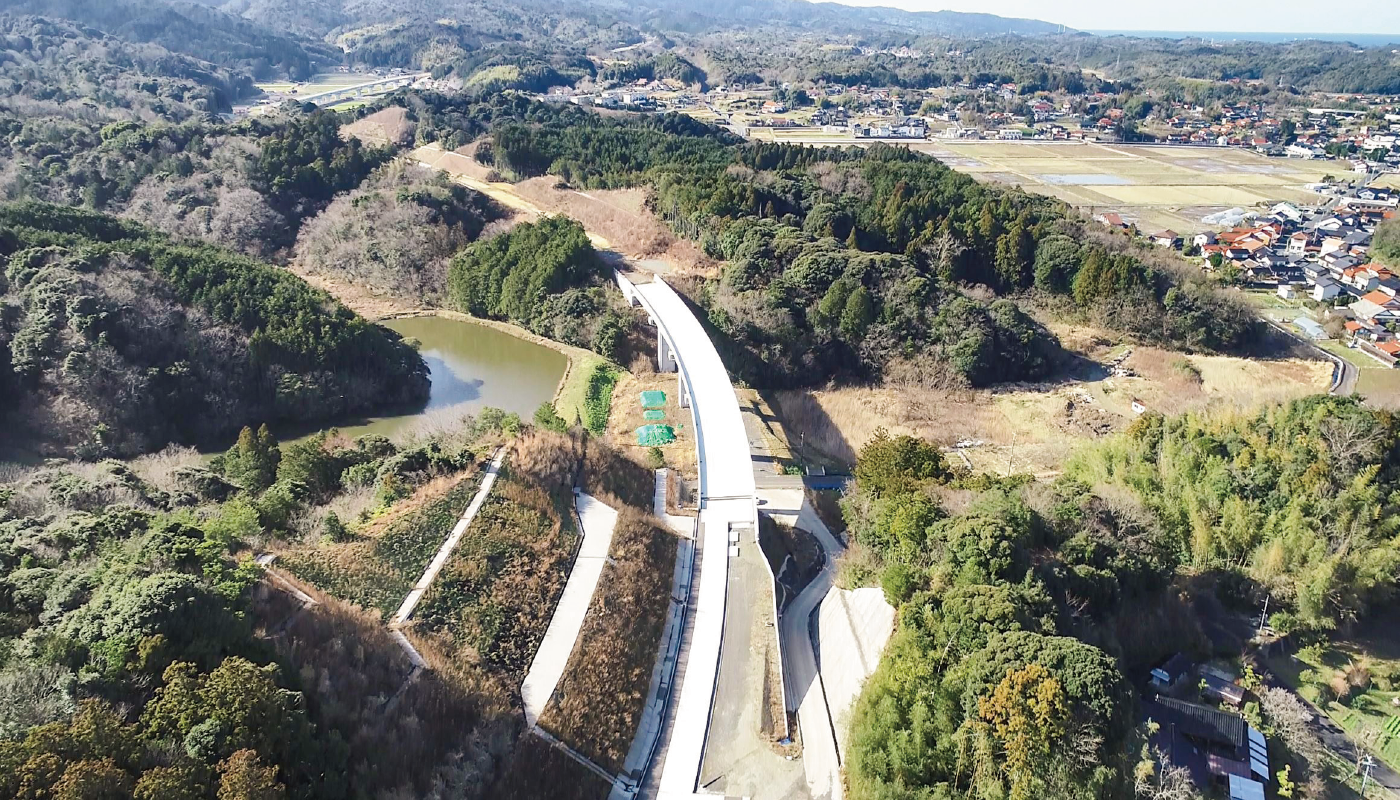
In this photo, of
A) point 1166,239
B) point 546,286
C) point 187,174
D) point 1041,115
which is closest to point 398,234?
point 546,286

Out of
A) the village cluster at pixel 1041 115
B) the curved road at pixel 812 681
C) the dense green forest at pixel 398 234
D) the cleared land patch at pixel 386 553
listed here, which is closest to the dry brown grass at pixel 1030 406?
the curved road at pixel 812 681

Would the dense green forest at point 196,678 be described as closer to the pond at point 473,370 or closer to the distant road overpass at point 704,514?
the distant road overpass at point 704,514

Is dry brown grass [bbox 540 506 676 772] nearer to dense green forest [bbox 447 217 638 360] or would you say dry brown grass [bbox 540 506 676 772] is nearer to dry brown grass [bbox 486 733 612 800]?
dry brown grass [bbox 486 733 612 800]

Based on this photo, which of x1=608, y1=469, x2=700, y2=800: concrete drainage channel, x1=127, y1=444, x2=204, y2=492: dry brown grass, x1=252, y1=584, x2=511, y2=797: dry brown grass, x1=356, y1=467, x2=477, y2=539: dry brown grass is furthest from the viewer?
x1=127, y1=444, x2=204, y2=492: dry brown grass

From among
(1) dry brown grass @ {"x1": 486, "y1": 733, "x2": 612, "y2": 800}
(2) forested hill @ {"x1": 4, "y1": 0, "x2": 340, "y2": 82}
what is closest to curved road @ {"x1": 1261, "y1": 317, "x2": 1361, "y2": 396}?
(1) dry brown grass @ {"x1": 486, "y1": 733, "x2": 612, "y2": 800}

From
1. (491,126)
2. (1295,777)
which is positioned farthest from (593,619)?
(491,126)

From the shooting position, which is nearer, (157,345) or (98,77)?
(157,345)

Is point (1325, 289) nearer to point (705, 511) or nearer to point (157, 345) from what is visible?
point (705, 511)

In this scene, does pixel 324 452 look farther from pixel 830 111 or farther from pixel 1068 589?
pixel 830 111
